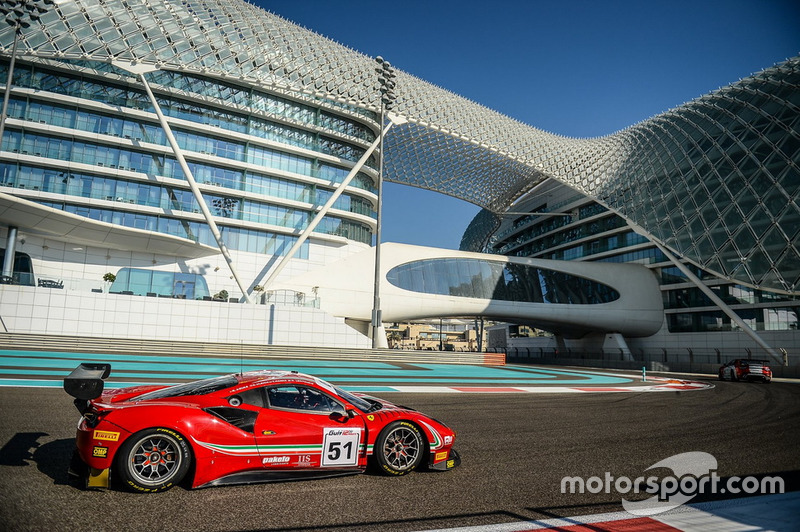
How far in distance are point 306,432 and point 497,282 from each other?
145 ft

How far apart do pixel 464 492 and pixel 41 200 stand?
3946cm

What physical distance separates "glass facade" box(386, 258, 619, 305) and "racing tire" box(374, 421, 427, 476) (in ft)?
121

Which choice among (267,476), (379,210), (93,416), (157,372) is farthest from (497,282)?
(93,416)

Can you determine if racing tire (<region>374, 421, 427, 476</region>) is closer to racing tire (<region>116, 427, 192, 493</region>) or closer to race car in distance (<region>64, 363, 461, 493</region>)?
race car in distance (<region>64, 363, 461, 493</region>)

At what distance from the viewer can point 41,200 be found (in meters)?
34.8

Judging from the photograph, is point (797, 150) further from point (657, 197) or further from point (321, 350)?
point (321, 350)

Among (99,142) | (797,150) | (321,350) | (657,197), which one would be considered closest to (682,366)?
(657,197)

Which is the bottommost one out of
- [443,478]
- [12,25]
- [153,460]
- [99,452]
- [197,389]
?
[443,478]

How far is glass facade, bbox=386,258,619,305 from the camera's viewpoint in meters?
44.5

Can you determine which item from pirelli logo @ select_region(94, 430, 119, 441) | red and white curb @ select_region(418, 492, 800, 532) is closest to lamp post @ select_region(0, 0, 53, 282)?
pirelli logo @ select_region(94, 430, 119, 441)

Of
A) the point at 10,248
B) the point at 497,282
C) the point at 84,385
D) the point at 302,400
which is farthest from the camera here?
the point at 497,282

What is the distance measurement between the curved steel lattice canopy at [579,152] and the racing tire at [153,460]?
35426 mm

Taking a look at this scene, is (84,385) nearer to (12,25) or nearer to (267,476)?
(267,476)

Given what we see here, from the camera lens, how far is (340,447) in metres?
5.70
